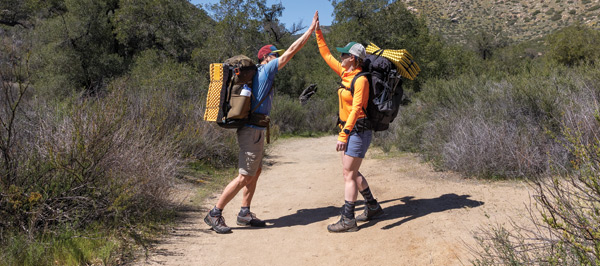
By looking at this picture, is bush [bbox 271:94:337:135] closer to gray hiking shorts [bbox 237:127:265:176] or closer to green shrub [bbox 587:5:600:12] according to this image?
gray hiking shorts [bbox 237:127:265:176]

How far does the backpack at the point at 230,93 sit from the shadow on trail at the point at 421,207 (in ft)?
5.80

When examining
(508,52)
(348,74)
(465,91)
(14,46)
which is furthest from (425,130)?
(508,52)

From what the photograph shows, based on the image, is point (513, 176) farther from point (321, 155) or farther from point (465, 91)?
point (321, 155)

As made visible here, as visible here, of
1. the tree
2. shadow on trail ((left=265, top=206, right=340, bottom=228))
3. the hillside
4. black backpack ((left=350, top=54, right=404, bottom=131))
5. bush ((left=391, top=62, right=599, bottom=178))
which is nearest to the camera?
black backpack ((left=350, top=54, right=404, bottom=131))

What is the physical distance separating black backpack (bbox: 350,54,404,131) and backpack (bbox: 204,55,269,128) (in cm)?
107

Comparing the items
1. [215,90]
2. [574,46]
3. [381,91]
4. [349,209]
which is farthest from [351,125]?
[574,46]

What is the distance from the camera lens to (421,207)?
5094 millimetres

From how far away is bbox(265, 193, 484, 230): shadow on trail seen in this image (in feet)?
15.9

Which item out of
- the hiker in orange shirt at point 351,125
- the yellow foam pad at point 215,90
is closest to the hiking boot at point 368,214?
the hiker in orange shirt at point 351,125

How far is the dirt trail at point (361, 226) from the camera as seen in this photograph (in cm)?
392

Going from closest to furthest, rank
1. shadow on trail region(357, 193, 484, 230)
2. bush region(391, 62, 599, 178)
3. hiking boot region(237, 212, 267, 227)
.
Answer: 1. shadow on trail region(357, 193, 484, 230)
2. hiking boot region(237, 212, 267, 227)
3. bush region(391, 62, 599, 178)

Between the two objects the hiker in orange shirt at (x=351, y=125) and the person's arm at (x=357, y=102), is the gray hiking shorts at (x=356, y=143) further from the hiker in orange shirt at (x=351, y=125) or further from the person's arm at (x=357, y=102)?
the person's arm at (x=357, y=102)

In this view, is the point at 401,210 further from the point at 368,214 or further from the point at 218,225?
the point at 218,225

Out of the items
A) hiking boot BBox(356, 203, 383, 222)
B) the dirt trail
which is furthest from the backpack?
hiking boot BBox(356, 203, 383, 222)
